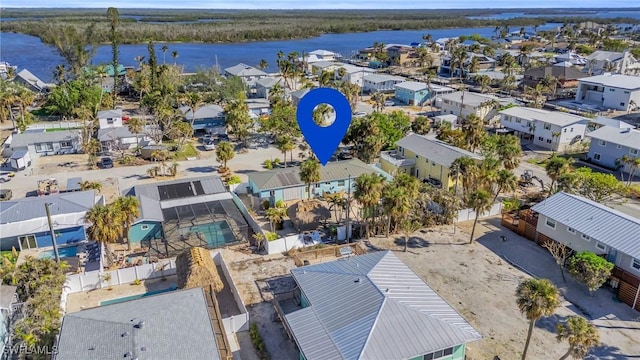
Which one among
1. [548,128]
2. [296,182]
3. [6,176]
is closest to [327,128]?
[296,182]

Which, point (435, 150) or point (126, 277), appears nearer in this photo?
point (126, 277)

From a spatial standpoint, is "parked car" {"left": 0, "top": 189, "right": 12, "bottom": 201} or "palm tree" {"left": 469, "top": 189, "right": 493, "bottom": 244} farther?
"parked car" {"left": 0, "top": 189, "right": 12, "bottom": 201}

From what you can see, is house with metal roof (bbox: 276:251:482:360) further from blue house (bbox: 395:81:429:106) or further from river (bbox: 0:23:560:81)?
river (bbox: 0:23:560:81)

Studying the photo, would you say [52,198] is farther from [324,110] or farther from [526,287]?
[526,287]

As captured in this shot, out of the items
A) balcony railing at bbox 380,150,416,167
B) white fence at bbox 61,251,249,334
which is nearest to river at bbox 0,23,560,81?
balcony railing at bbox 380,150,416,167

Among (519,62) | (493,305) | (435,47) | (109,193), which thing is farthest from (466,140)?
(435,47)

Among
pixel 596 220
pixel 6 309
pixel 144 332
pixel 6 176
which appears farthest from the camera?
pixel 6 176

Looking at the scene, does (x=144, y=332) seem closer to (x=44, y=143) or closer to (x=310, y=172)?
(x=310, y=172)
